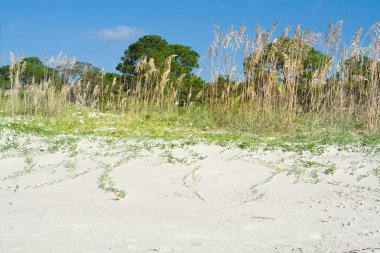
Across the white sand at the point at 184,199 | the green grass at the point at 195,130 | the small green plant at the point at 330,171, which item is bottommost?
the white sand at the point at 184,199

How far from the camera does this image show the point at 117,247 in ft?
8.48

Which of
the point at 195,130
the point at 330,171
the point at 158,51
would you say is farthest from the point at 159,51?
the point at 330,171

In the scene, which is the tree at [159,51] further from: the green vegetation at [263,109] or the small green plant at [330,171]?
the small green plant at [330,171]

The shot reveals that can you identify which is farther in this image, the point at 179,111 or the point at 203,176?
the point at 179,111

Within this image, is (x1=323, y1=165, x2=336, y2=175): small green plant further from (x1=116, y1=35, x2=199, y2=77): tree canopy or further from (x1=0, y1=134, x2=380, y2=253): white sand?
(x1=116, y1=35, x2=199, y2=77): tree canopy

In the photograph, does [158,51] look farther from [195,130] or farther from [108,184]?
[108,184]

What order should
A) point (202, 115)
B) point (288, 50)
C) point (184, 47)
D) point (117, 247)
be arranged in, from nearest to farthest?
point (117, 247) → point (288, 50) → point (202, 115) → point (184, 47)

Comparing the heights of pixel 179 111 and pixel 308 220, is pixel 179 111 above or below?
above

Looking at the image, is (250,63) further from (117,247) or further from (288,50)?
(117,247)

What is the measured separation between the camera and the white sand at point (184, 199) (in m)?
2.71

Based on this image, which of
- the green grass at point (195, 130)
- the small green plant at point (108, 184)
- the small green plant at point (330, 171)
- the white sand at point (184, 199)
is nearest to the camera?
the white sand at point (184, 199)

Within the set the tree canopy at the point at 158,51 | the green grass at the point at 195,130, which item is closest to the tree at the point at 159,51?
the tree canopy at the point at 158,51

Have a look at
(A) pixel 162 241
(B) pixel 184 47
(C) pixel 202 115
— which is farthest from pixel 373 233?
(B) pixel 184 47

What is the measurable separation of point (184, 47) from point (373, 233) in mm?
20526
